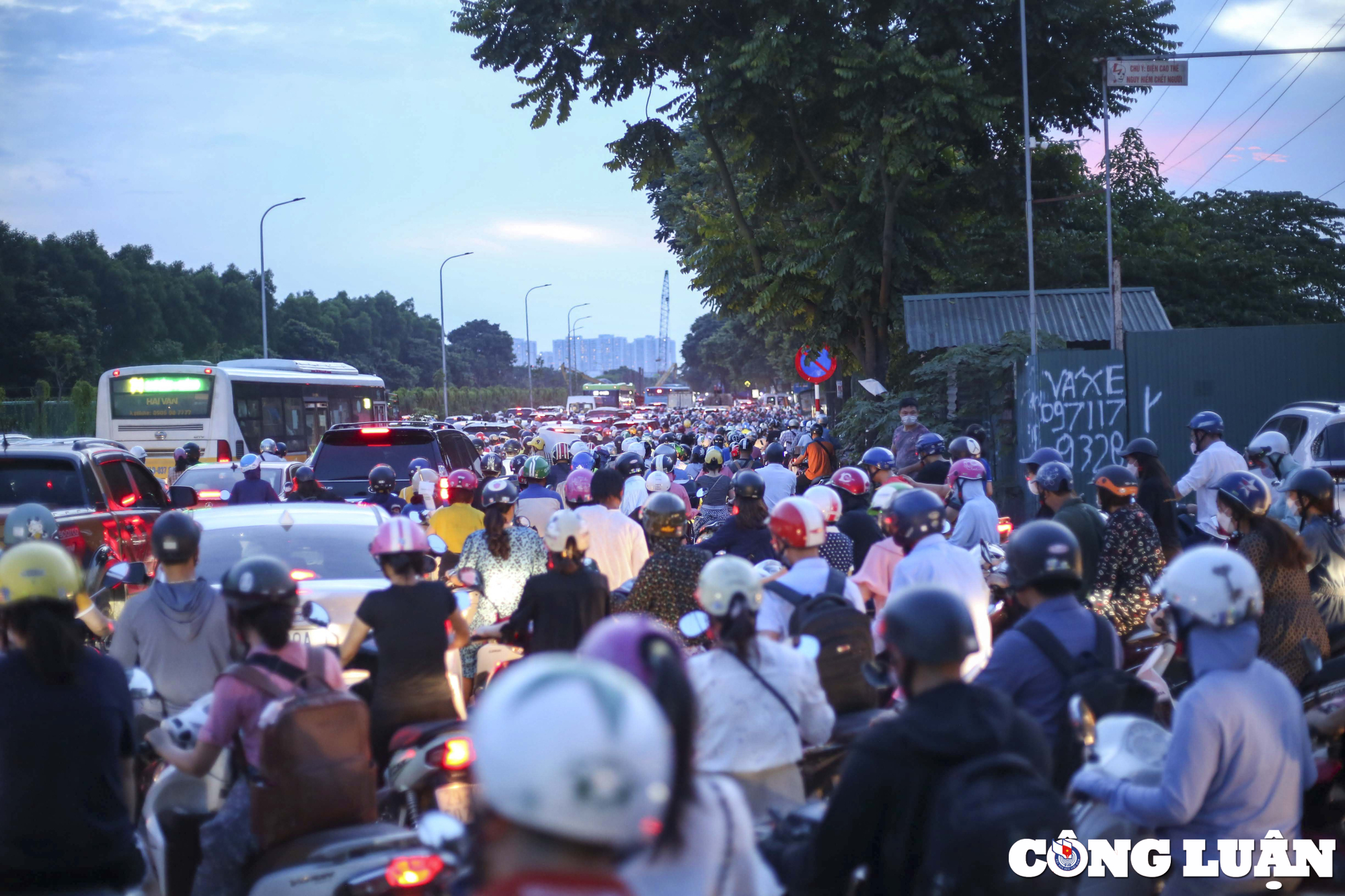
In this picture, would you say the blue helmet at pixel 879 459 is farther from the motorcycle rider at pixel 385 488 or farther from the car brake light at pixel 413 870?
the car brake light at pixel 413 870

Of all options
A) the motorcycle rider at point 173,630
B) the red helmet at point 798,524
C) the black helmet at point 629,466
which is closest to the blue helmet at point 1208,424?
the black helmet at point 629,466

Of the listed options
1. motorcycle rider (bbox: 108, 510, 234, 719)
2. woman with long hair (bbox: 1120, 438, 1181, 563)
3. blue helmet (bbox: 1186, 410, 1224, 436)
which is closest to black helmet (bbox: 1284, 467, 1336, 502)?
woman with long hair (bbox: 1120, 438, 1181, 563)

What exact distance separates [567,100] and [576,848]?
22096 millimetres

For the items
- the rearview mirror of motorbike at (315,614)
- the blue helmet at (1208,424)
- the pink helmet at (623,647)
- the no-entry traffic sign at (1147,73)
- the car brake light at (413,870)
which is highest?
the no-entry traffic sign at (1147,73)

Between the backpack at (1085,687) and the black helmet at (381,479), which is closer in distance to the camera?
the backpack at (1085,687)

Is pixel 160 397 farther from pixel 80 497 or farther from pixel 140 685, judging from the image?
pixel 140 685

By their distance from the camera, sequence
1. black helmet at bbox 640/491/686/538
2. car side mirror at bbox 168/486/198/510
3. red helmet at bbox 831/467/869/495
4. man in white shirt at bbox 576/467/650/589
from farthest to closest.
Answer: car side mirror at bbox 168/486/198/510, red helmet at bbox 831/467/869/495, man in white shirt at bbox 576/467/650/589, black helmet at bbox 640/491/686/538

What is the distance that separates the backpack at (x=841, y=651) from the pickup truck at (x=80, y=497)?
6762 millimetres

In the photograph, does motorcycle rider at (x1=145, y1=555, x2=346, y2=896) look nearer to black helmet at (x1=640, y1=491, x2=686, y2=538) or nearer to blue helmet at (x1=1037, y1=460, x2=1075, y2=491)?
black helmet at (x1=640, y1=491, x2=686, y2=538)

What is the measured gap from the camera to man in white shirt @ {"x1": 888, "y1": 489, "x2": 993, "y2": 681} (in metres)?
5.42

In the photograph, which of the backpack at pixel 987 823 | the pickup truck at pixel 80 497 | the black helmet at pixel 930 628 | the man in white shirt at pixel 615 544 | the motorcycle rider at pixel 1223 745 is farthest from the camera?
the pickup truck at pixel 80 497

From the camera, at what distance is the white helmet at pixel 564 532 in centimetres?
593

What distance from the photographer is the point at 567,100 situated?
22625 mm

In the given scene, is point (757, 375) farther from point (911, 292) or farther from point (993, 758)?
point (993, 758)
